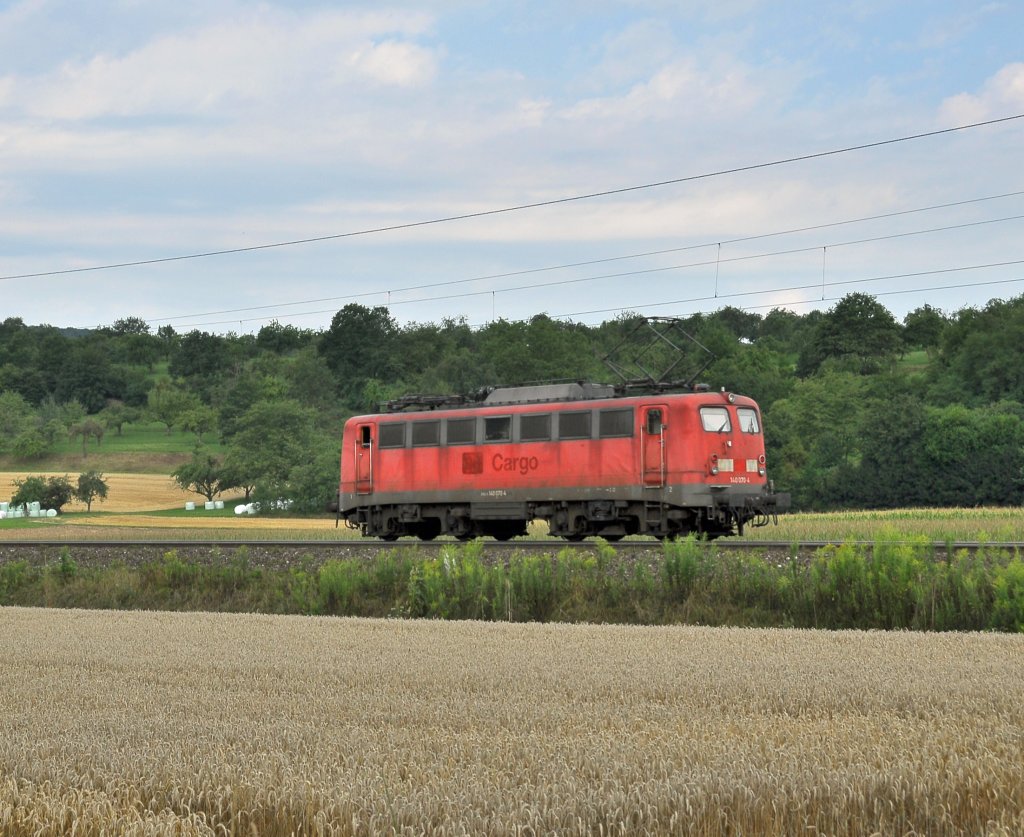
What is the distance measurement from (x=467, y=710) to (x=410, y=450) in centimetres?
3120

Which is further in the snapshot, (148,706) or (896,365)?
(896,365)

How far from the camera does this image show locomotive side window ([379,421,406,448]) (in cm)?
3891

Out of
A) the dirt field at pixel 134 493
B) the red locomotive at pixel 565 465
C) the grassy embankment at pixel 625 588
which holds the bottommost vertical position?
the dirt field at pixel 134 493

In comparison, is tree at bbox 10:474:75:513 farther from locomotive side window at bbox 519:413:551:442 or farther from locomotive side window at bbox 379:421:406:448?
locomotive side window at bbox 519:413:551:442

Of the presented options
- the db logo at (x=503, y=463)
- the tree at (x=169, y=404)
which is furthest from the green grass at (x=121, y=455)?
the db logo at (x=503, y=463)

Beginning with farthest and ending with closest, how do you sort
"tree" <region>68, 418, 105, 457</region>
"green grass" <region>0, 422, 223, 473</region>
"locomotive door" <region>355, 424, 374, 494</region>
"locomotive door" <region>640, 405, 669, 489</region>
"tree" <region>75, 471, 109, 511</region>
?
"tree" <region>68, 418, 105, 457</region> < "green grass" <region>0, 422, 223, 473</region> < "tree" <region>75, 471, 109, 511</region> < "locomotive door" <region>355, 424, 374, 494</region> < "locomotive door" <region>640, 405, 669, 489</region>

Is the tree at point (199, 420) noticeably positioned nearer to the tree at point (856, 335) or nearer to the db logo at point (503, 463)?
the tree at point (856, 335)

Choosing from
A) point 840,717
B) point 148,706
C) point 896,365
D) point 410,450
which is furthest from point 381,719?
point 896,365

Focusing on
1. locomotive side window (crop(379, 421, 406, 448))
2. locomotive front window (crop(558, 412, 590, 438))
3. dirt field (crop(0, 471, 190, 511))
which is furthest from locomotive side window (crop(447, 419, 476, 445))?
dirt field (crop(0, 471, 190, 511))

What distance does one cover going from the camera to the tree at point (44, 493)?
3949 inches

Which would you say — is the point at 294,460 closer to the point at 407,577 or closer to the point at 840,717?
the point at 407,577

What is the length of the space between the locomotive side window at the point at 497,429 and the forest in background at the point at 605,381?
1918 cm

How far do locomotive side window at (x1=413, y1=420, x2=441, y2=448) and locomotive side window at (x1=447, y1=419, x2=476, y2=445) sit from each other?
1.52 ft

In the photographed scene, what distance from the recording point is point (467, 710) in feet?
24.9
